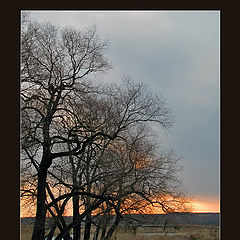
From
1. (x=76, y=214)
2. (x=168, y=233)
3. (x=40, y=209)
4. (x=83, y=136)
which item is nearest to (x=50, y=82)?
(x=83, y=136)

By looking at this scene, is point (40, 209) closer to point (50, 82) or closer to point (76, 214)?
point (76, 214)

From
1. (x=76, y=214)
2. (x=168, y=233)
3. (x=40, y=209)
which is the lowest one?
(x=168, y=233)

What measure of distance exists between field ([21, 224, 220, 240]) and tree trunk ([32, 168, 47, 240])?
347 centimetres

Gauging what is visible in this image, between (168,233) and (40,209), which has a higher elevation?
(40,209)

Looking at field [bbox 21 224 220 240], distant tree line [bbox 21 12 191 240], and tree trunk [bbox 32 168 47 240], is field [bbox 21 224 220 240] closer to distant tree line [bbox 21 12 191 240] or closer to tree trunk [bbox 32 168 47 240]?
distant tree line [bbox 21 12 191 240]

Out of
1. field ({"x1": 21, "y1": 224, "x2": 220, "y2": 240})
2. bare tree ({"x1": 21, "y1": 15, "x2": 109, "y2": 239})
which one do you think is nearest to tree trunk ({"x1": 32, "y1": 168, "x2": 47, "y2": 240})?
bare tree ({"x1": 21, "y1": 15, "x2": 109, "y2": 239})

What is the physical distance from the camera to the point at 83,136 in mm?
12562

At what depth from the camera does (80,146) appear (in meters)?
12.9

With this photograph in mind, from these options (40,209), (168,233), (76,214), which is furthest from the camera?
(168,233)

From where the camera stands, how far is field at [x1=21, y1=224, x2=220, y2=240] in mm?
14906

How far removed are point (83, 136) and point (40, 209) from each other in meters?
2.54
